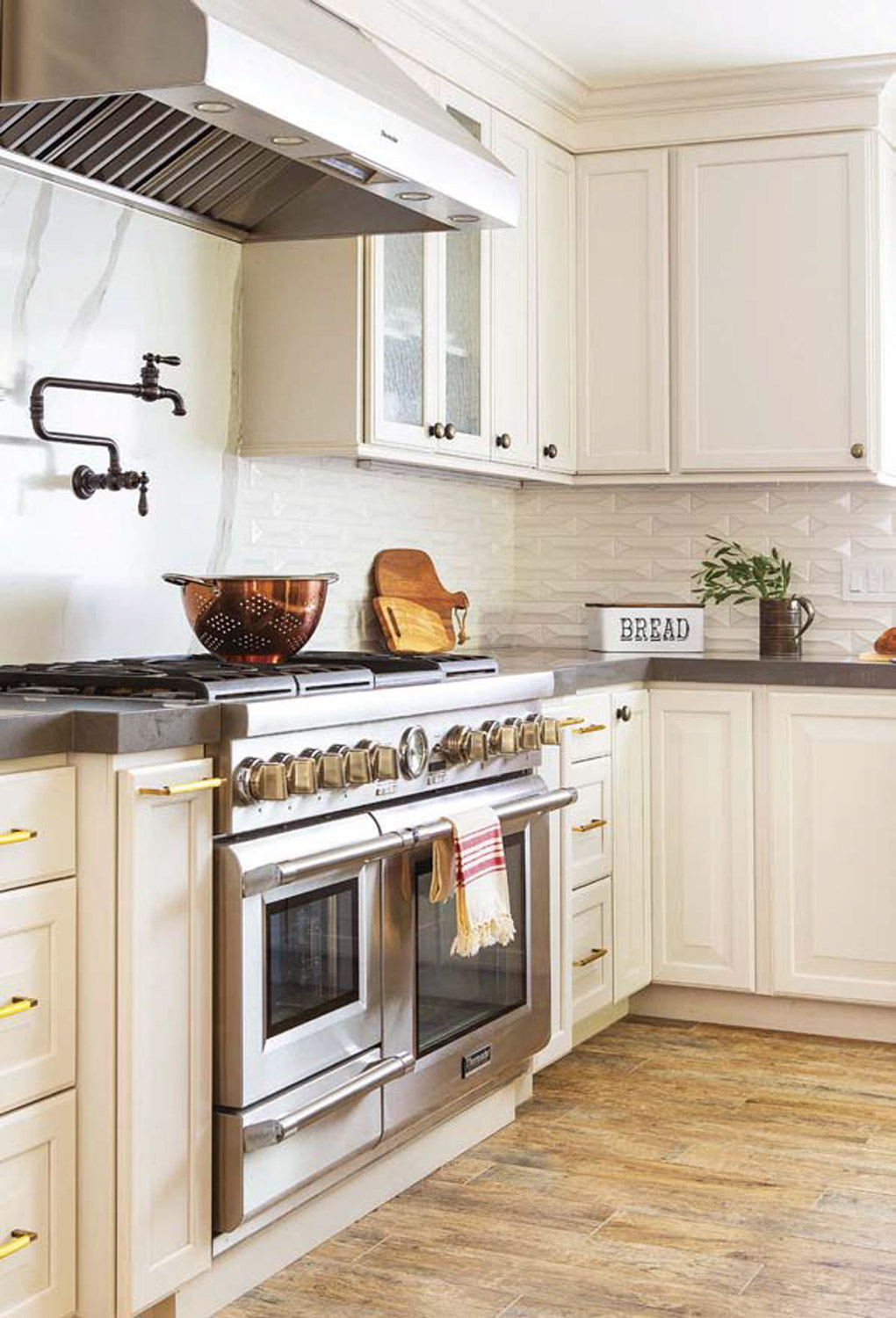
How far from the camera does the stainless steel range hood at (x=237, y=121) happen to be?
2357 millimetres

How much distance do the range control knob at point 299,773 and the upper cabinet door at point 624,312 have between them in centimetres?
219

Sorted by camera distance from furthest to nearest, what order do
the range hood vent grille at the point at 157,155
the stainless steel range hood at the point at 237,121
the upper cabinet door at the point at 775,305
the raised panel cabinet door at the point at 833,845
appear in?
the upper cabinet door at the point at 775,305, the raised panel cabinet door at the point at 833,845, the range hood vent grille at the point at 157,155, the stainless steel range hood at the point at 237,121

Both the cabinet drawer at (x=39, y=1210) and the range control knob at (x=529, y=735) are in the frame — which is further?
the range control knob at (x=529, y=735)

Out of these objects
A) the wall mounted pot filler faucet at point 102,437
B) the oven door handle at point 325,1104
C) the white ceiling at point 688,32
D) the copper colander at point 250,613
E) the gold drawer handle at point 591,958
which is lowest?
the oven door handle at point 325,1104

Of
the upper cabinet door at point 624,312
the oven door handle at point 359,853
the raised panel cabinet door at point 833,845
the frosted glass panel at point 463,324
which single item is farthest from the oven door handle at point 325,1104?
the upper cabinet door at point 624,312

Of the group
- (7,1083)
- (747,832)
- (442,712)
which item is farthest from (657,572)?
(7,1083)

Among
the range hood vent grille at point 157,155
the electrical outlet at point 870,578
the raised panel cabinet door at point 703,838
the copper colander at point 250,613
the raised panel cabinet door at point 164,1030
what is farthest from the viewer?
the electrical outlet at point 870,578

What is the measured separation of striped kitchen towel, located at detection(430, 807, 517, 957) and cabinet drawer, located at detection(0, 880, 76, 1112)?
0.79 metres

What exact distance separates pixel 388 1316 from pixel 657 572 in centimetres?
267

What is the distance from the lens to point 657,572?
4746 millimetres

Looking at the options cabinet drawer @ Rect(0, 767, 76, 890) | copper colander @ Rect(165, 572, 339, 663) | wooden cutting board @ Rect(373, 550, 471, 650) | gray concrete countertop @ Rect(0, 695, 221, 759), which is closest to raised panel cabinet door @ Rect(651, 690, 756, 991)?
wooden cutting board @ Rect(373, 550, 471, 650)

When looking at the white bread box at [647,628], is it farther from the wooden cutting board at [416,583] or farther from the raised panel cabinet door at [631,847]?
the wooden cutting board at [416,583]

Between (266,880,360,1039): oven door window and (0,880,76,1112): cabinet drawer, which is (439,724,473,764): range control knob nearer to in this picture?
(266,880,360,1039): oven door window

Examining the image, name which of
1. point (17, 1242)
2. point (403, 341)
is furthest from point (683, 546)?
point (17, 1242)
